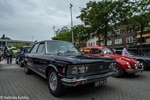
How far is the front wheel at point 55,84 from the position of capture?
3536 mm

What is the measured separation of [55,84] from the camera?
380cm

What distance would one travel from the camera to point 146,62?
7883mm

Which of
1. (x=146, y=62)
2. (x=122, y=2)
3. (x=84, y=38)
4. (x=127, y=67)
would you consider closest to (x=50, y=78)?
(x=127, y=67)

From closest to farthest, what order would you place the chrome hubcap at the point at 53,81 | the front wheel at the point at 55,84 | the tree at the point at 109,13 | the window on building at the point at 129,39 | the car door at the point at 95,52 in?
the front wheel at the point at 55,84 → the chrome hubcap at the point at 53,81 → the car door at the point at 95,52 → the tree at the point at 109,13 → the window on building at the point at 129,39

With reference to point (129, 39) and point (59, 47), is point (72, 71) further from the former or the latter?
point (129, 39)

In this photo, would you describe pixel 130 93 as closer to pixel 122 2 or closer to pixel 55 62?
pixel 55 62

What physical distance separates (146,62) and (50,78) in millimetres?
6478

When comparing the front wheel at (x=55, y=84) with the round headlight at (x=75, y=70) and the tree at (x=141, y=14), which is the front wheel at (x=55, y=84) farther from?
the tree at (x=141, y=14)

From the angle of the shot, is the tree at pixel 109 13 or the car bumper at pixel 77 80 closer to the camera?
the car bumper at pixel 77 80

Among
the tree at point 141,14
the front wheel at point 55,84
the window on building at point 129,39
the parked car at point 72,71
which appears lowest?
the front wheel at point 55,84

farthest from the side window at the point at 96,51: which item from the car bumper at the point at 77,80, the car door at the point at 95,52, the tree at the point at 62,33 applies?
the tree at the point at 62,33

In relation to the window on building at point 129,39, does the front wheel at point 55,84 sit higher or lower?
lower

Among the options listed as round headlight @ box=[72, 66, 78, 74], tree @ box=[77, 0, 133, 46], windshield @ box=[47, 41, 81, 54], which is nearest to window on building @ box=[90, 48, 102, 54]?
windshield @ box=[47, 41, 81, 54]

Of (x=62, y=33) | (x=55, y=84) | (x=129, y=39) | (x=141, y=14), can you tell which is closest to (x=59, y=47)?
(x=55, y=84)
